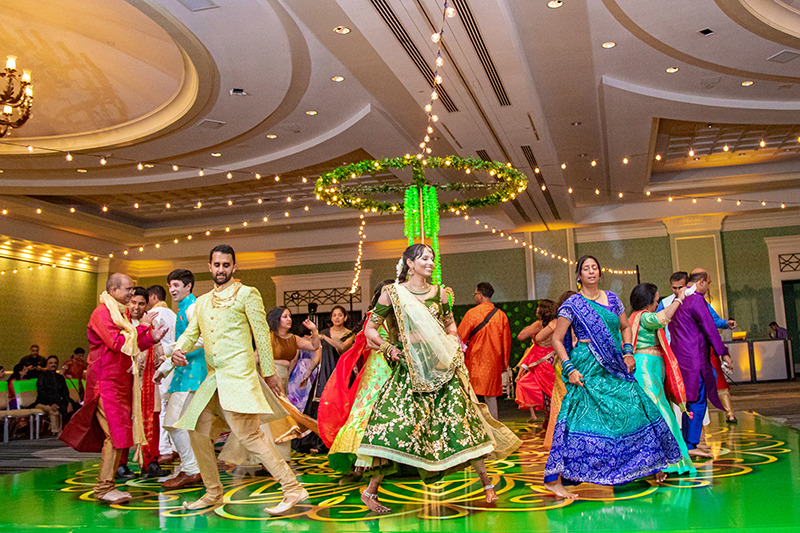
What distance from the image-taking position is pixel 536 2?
595 centimetres

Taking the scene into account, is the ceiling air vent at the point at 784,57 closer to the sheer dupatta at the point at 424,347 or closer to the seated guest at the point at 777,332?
the sheer dupatta at the point at 424,347

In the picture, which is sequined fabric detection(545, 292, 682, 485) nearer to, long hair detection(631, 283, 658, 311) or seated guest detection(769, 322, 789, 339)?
long hair detection(631, 283, 658, 311)

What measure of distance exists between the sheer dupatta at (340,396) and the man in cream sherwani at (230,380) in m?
0.97

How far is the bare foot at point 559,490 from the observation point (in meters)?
3.65

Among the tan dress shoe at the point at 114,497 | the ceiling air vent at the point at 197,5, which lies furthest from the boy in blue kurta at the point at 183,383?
the ceiling air vent at the point at 197,5

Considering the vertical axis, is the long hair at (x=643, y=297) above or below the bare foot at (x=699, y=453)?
Answer: above

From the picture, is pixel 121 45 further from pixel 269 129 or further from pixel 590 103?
pixel 590 103

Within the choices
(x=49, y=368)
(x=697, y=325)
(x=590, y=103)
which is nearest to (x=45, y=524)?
(x=697, y=325)

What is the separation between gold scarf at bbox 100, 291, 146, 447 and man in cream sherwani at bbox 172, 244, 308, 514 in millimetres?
592

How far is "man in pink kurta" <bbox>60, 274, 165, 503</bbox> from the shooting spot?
421 cm

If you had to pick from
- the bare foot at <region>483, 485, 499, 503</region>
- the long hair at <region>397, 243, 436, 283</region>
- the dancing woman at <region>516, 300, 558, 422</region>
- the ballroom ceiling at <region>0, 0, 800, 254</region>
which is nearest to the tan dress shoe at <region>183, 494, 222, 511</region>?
the bare foot at <region>483, 485, 499, 503</region>

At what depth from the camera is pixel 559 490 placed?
368 centimetres

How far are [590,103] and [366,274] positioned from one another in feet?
27.4

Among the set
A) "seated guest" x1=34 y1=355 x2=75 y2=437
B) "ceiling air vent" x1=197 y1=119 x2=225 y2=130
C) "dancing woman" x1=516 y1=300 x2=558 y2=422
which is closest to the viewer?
"dancing woman" x1=516 y1=300 x2=558 y2=422
